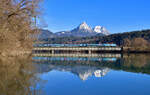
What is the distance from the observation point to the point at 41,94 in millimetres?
9102

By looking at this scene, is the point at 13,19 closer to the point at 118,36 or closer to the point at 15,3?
the point at 15,3

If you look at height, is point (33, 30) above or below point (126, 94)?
above

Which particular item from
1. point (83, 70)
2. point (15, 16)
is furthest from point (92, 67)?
point (15, 16)

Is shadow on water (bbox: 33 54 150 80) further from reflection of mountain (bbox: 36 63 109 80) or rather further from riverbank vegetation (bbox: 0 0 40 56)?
riverbank vegetation (bbox: 0 0 40 56)

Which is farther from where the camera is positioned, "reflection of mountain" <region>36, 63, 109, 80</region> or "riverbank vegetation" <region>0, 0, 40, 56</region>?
"riverbank vegetation" <region>0, 0, 40, 56</region>

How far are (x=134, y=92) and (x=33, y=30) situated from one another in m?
15.3

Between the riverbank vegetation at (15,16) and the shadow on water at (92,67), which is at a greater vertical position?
the riverbank vegetation at (15,16)

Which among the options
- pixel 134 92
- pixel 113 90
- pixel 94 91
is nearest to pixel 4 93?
pixel 94 91

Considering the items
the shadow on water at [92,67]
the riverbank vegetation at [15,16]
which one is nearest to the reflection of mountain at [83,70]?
the shadow on water at [92,67]

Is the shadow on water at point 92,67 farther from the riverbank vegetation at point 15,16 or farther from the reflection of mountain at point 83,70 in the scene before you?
the riverbank vegetation at point 15,16

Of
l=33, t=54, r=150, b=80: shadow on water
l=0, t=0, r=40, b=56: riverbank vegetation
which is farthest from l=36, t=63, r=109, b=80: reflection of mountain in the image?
l=0, t=0, r=40, b=56: riverbank vegetation

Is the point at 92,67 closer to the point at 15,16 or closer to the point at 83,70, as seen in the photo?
the point at 83,70

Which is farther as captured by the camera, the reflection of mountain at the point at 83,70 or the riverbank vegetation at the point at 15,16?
the riverbank vegetation at the point at 15,16

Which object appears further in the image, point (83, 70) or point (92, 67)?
point (92, 67)
